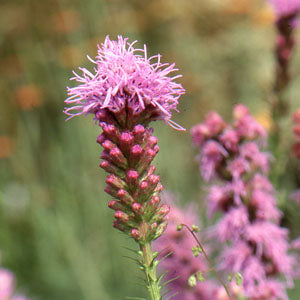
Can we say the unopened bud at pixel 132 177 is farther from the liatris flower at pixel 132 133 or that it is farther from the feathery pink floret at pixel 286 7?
the feathery pink floret at pixel 286 7

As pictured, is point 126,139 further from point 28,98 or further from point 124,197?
point 28,98

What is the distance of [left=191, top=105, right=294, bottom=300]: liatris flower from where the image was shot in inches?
80.8

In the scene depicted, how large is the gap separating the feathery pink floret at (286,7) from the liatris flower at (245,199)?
1002 mm

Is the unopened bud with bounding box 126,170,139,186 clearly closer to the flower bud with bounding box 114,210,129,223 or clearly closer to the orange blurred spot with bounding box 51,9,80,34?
the flower bud with bounding box 114,210,129,223

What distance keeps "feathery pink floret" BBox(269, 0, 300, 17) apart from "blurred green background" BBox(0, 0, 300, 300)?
2.13 feet

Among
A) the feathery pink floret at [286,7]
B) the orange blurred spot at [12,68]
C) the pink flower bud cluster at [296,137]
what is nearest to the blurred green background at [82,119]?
the orange blurred spot at [12,68]

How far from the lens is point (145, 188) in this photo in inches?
56.4

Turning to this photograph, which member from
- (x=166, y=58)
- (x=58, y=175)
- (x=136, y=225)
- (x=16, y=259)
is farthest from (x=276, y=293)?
(x=166, y=58)

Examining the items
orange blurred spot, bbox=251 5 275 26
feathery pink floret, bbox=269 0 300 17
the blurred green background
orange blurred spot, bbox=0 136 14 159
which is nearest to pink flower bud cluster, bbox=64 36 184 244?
feathery pink floret, bbox=269 0 300 17

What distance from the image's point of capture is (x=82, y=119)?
4.79 m

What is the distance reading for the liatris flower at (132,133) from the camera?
141 cm

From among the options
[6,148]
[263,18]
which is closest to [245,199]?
[6,148]

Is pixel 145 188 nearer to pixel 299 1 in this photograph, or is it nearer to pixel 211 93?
pixel 299 1

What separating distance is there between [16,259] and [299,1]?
11.1 feet
